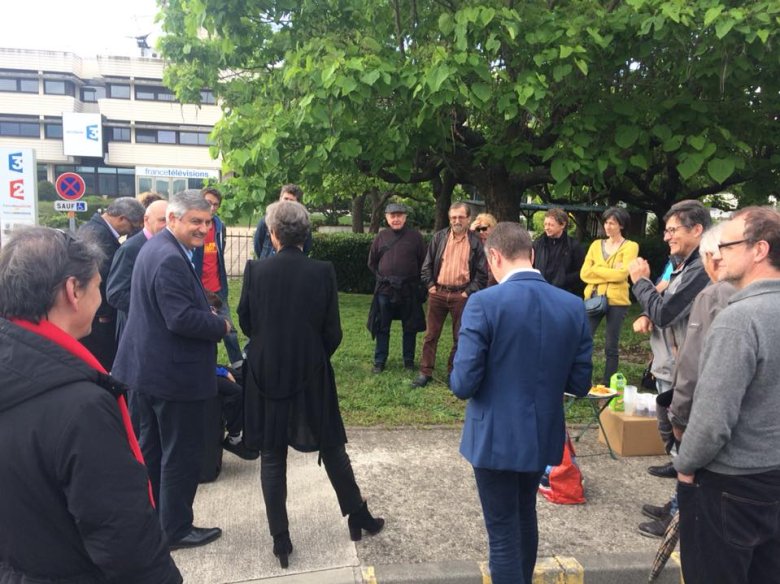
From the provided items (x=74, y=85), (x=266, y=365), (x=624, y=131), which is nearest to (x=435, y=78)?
(x=624, y=131)

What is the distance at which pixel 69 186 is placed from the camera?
14227 mm

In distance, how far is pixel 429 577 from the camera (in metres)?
2.97

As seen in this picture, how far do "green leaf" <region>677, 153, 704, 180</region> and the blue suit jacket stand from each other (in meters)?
4.17

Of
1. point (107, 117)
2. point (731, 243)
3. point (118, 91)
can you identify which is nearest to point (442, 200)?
point (731, 243)

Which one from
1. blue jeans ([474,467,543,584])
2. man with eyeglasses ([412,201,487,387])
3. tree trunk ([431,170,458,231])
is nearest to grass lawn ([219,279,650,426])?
man with eyeglasses ([412,201,487,387])

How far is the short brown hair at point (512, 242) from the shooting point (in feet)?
8.39

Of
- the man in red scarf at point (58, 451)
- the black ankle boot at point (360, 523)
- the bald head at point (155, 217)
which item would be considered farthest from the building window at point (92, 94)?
the man in red scarf at point (58, 451)

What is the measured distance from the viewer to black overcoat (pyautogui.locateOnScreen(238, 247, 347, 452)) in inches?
118

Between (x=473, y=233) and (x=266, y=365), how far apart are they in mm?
3509

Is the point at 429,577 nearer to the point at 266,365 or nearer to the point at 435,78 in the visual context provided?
the point at 266,365

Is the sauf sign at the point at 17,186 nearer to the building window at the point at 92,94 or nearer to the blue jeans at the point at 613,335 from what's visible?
the blue jeans at the point at 613,335

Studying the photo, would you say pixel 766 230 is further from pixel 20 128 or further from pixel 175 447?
pixel 20 128

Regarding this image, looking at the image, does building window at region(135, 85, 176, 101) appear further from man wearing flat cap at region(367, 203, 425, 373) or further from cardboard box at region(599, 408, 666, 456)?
cardboard box at region(599, 408, 666, 456)

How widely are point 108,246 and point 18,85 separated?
53.2 m
